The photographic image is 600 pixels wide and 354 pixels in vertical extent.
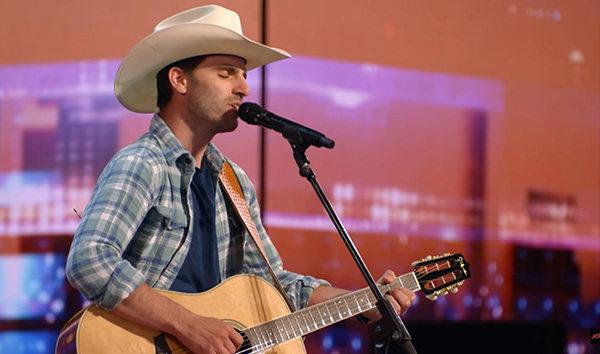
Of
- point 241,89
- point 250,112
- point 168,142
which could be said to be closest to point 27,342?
point 168,142

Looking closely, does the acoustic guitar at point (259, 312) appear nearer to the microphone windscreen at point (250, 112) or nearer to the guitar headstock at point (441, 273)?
the guitar headstock at point (441, 273)

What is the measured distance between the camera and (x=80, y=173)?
3.22 m

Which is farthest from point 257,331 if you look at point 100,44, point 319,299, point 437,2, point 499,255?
point 437,2

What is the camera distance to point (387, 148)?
382 centimetres

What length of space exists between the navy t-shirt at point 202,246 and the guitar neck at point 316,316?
0.26 metres

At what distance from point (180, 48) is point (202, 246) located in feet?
2.12

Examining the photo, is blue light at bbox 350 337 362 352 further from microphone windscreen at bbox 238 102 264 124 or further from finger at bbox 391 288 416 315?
microphone windscreen at bbox 238 102 264 124

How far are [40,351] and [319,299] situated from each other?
1.39 metres

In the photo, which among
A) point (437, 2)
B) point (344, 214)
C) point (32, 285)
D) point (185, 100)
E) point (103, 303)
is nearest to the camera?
point (103, 303)

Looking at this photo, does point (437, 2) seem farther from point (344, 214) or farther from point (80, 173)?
point (80, 173)

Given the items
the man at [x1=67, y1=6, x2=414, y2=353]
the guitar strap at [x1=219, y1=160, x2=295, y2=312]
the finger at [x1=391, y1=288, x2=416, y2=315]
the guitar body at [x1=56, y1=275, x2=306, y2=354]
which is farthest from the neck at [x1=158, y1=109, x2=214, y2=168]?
the finger at [x1=391, y1=288, x2=416, y2=315]

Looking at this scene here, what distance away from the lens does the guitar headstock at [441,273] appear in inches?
89.0

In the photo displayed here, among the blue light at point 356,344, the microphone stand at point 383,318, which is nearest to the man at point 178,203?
the microphone stand at point 383,318

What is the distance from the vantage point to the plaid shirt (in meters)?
2.03
